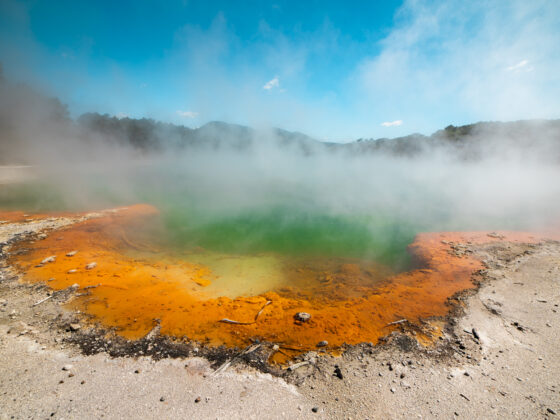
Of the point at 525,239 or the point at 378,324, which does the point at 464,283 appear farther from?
the point at 525,239

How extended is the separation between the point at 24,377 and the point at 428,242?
9557mm

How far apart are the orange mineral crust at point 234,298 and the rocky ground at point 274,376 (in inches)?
13.5

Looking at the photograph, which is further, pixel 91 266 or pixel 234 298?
pixel 91 266

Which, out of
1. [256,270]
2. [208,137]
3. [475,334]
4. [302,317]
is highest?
[208,137]

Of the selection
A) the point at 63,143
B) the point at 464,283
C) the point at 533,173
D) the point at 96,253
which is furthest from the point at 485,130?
the point at 63,143

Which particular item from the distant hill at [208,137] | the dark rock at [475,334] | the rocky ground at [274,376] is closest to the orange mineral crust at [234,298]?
the rocky ground at [274,376]

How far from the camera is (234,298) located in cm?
461

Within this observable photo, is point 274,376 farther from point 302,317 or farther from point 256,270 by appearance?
point 256,270

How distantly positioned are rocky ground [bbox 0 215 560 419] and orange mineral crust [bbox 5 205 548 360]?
34 centimetres

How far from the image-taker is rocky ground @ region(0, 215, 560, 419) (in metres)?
2.26

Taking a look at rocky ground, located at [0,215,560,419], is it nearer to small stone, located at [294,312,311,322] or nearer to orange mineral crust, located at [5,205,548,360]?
orange mineral crust, located at [5,205,548,360]

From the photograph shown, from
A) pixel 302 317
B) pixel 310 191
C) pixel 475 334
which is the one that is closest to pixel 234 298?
pixel 302 317

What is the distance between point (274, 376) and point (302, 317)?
47.8 inches

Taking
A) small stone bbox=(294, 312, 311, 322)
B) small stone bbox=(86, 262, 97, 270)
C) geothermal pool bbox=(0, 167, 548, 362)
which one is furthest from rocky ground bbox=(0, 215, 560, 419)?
small stone bbox=(86, 262, 97, 270)
